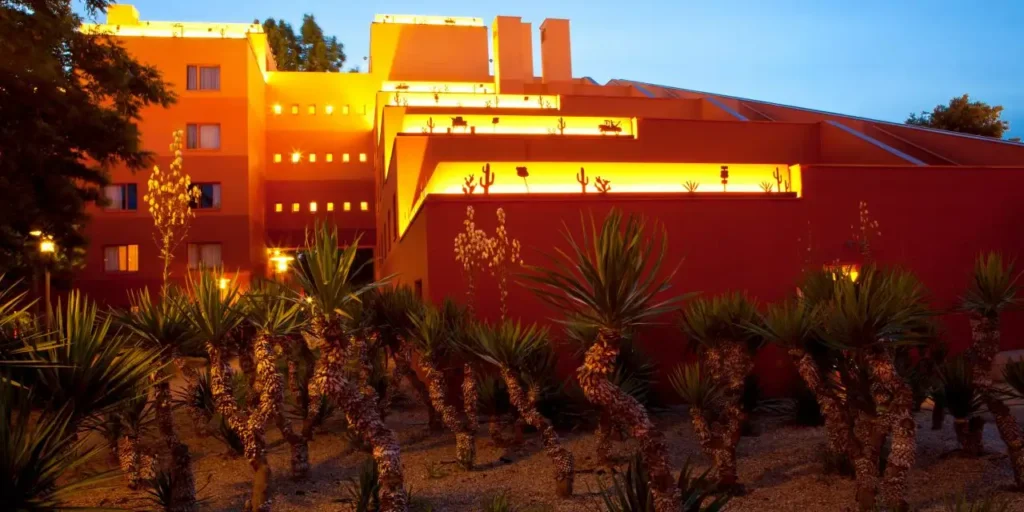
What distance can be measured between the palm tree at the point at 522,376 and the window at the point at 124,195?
883 inches

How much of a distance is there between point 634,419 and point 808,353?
255 centimetres

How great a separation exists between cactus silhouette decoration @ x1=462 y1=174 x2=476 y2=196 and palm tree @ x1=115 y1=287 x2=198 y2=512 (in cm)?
602

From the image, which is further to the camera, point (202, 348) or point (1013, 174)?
point (1013, 174)

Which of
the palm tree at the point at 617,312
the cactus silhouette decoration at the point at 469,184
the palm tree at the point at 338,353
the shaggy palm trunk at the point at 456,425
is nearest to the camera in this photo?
the palm tree at the point at 617,312

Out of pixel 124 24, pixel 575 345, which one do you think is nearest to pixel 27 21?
pixel 575 345

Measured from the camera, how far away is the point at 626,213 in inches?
446

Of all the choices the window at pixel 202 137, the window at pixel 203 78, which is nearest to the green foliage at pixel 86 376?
the window at pixel 202 137

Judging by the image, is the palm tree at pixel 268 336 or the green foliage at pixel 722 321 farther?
the green foliage at pixel 722 321

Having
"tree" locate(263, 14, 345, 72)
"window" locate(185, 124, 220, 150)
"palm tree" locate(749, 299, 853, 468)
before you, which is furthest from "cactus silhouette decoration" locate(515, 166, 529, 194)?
"tree" locate(263, 14, 345, 72)

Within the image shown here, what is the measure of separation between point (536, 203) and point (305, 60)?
44.9m

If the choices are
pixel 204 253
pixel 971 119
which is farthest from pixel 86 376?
pixel 971 119

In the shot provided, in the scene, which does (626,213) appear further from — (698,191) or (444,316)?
(444,316)

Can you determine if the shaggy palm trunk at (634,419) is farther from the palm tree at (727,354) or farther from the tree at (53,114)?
the tree at (53,114)

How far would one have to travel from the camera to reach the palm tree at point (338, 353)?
5.02m
